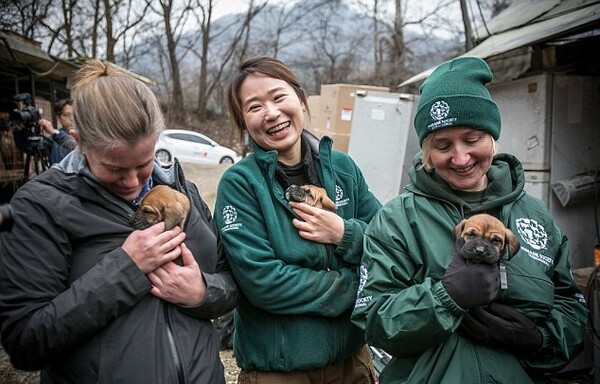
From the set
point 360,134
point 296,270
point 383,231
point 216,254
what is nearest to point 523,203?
point 383,231

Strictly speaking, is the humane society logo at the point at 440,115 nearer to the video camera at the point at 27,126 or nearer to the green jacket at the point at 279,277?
the green jacket at the point at 279,277

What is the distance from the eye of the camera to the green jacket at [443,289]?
155 cm

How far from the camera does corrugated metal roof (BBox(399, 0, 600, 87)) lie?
3658mm

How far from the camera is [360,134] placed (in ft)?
26.2

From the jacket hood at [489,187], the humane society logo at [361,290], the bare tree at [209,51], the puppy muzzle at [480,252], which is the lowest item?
the humane society logo at [361,290]

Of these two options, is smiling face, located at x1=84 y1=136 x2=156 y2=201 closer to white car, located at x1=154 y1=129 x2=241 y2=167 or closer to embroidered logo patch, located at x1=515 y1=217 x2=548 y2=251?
embroidered logo patch, located at x1=515 y1=217 x2=548 y2=251

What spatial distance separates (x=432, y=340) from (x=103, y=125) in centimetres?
136

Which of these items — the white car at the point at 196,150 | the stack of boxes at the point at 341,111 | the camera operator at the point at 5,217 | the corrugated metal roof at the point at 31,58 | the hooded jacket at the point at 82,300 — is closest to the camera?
the camera operator at the point at 5,217

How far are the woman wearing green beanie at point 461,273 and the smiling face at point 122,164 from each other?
3.03 feet

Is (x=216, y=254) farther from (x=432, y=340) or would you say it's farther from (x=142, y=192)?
(x=432, y=340)

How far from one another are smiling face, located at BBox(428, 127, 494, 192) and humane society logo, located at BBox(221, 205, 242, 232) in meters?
0.87

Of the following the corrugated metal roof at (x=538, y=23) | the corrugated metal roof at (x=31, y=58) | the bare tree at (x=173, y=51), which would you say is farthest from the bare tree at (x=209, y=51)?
the corrugated metal roof at (x=538, y=23)

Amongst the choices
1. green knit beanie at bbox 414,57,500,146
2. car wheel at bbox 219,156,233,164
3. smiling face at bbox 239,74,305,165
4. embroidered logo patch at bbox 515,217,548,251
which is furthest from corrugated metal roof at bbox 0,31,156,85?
car wheel at bbox 219,156,233,164

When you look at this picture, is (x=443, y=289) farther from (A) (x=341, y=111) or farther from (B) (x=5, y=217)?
(A) (x=341, y=111)
